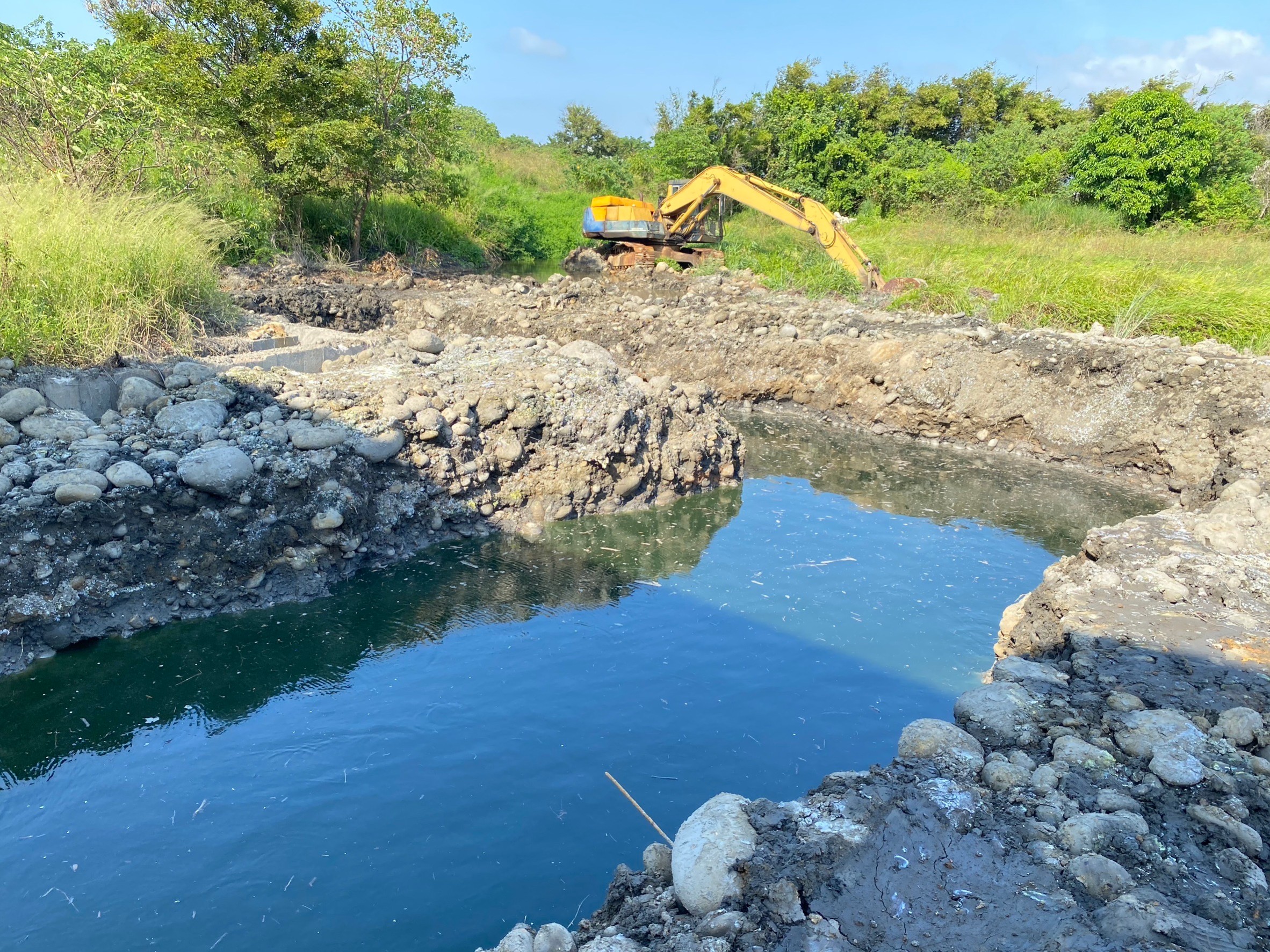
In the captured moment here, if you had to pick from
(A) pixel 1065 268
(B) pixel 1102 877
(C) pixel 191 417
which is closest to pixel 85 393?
(C) pixel 191 417

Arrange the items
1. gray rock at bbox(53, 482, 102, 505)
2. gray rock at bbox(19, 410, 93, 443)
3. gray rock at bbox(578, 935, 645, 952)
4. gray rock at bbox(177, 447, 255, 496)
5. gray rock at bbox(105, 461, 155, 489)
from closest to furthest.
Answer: gray rock at bbox(578, 935, 645, 952), gray rock at bbox(53, 482, 102, 505), gray rock at bbox(105, 461, 155, 489), gray rock at bbox(177, 447, 255, 496), gray rock at bbox(19, 410, 93, 443)

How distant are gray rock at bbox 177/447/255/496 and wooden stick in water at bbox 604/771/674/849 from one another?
10.5 feet

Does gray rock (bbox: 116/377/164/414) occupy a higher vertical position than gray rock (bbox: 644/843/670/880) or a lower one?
higher

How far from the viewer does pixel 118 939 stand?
3.02 m

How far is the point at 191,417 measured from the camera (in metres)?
5.95

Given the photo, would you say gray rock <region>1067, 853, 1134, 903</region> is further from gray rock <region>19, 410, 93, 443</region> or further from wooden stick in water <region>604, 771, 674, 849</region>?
gray rock <region>19, 410, 93, 443</region>

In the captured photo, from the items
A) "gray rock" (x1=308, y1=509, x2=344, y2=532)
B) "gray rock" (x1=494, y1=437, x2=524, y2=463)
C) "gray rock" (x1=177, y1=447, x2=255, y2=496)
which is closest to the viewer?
"gray rock" (x1=177, y1=447, x2=255, y2=496)

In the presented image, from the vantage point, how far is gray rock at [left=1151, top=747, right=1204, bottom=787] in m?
3.07

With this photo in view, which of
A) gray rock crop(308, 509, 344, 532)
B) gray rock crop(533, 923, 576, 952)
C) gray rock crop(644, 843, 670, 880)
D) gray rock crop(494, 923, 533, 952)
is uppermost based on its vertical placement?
gray rock crop(308, 509, 344, 532)

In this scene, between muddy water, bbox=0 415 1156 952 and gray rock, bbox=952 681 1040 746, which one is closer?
muddy water, bbox=0 415 1156 952

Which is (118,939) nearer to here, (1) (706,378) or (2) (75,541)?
(2) (75,541)

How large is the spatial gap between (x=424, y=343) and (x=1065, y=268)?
9.24 meters

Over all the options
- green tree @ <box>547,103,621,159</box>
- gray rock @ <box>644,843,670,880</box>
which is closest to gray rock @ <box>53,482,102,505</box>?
gray rock @ <box>644,843,670,880</box>

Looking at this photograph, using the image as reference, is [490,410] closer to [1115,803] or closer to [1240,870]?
[1115,803]
